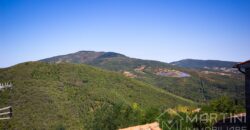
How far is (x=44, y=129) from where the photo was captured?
218 ft

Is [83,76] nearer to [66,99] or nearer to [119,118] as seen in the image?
[66,99]

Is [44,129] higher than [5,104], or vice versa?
[5,104]

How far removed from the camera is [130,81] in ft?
384

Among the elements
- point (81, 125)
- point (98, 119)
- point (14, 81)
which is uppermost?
point (14, 81)

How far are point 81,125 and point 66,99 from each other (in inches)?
693

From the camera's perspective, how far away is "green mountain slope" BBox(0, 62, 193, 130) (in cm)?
7016

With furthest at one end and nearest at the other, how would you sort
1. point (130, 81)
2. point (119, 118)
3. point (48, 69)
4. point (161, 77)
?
point (161, 77) → point (130, 81) → point (48, 69) → point (119, 118)

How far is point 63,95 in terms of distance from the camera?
292ft

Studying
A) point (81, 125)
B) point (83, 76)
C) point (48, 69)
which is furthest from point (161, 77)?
point (81, 125)

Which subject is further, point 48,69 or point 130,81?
point 130,81

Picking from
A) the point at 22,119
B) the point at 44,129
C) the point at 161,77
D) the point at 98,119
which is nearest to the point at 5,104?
the point at 22,119

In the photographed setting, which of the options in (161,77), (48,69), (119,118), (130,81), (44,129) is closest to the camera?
(119,118)

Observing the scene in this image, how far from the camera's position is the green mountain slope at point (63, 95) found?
70156 mm

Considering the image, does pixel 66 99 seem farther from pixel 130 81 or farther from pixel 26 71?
pixel 130 81
